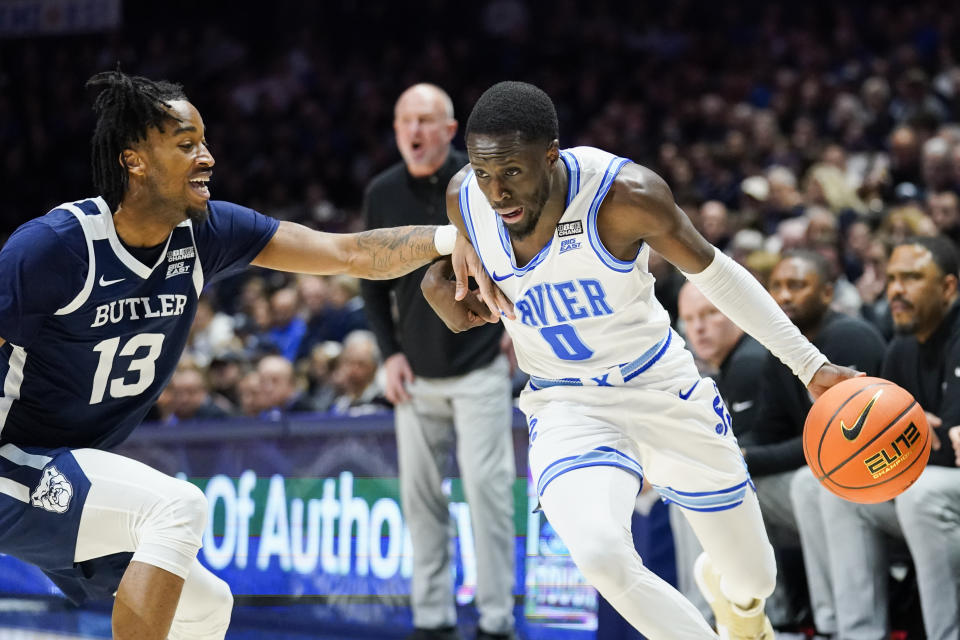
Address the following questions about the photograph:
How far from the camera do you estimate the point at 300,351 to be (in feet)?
32.1

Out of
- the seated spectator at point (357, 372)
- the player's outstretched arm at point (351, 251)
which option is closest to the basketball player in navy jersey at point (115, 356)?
the player's outstretched arm at point (351, 251)

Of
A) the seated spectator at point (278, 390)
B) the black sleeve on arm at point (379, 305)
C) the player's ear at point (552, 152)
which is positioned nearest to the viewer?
the player's ear at point (552, 152)

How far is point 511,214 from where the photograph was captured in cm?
358

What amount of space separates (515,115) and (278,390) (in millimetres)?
5135

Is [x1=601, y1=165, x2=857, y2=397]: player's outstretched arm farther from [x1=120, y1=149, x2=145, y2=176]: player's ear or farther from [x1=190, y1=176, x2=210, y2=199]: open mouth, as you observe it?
[x1=120, y1=149, x2=145, y2=176]: player's ear

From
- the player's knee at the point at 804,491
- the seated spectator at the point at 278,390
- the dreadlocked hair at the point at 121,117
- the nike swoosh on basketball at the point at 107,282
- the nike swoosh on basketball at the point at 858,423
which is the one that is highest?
the dreadlocked hair at the point at 121,117

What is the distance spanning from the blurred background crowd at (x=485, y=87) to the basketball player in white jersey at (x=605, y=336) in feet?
8.92

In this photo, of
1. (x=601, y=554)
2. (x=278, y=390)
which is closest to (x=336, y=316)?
(x=278, y=390)

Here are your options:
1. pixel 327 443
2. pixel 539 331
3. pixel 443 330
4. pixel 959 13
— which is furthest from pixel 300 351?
pixel 959 13

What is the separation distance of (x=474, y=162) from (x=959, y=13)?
33.3 feet

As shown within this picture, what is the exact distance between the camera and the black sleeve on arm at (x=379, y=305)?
5793mm

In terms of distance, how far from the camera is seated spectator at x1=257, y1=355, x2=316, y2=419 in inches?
324

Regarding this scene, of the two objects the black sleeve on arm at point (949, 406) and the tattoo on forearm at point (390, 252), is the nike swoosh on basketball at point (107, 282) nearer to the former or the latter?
the tattoo on forearm at point (390, 252)

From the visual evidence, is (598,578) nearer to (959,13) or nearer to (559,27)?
(959,13)
